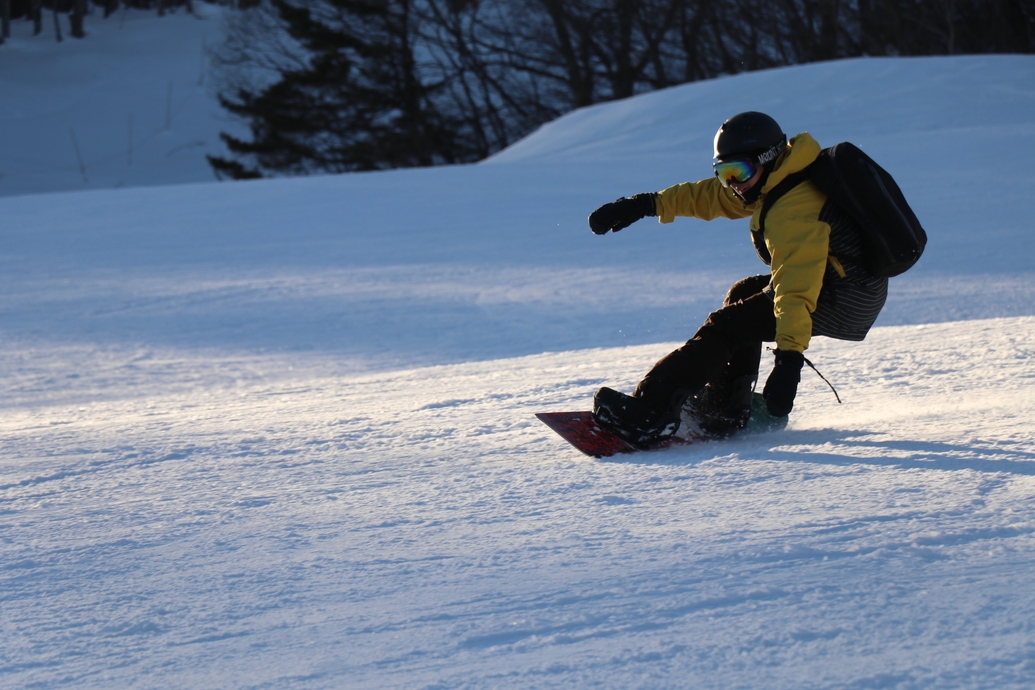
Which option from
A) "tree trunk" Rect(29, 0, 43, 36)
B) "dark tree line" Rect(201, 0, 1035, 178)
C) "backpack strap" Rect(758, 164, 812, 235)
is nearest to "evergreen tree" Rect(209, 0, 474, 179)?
"dark tree line" Rect(201, 0, 1035, 178)

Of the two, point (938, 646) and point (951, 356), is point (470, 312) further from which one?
point (938, 646)

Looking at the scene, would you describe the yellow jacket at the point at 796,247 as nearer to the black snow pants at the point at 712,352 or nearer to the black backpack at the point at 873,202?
the black backpack at the point at 873,202

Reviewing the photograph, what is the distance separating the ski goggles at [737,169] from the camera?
8.98 ft

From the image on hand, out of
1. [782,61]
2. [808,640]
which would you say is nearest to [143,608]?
[808,640]

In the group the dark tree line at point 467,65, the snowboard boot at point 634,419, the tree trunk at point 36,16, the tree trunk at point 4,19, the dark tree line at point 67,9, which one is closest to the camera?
the snowboard boot at point 634,419

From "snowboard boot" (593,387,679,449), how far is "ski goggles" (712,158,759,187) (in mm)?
671

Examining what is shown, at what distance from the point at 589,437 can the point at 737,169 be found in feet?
2.84

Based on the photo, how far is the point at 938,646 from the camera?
61.3 inches

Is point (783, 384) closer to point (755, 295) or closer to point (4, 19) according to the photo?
point (755, 295)

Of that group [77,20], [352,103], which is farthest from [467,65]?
[77,20]

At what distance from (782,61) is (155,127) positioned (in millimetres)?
23780

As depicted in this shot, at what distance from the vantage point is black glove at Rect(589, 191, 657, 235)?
3.08 metres

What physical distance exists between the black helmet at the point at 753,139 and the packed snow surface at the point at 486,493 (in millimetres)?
814

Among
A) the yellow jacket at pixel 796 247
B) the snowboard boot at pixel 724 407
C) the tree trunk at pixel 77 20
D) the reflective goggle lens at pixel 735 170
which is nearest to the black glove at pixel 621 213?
the reflective goggle lens at pixel 735 170
